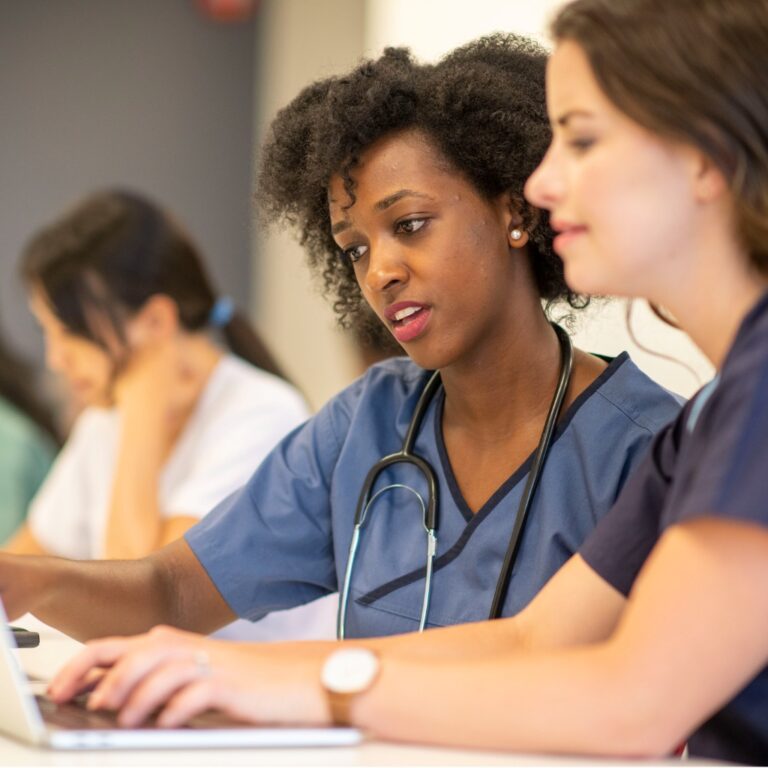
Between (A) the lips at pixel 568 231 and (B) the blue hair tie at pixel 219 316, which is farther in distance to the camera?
(B) the blue hair tie at pixel 219 316

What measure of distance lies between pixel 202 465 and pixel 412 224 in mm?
913

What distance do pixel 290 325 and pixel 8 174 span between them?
114cm

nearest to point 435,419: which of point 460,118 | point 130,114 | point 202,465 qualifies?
point 460,118

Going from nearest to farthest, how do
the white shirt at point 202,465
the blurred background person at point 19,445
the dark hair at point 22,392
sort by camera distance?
1. the white shirt at point 202,465
2. the blurred background person at point 19,445
3. the dark hair at point 22,392

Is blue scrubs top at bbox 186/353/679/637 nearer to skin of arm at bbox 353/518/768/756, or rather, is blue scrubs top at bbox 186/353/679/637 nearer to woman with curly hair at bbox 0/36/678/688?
woman with curly hair at bbox 0/36/678/688

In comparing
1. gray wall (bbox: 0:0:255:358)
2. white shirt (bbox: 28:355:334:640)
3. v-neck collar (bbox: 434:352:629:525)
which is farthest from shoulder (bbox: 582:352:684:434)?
gray wall (bbox: 0:0:255:358)

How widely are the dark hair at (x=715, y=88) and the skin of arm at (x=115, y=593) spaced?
753 mm

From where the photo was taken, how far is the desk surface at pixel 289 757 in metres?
A: 0.78

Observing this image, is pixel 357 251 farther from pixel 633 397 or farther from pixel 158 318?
pixel 158 318

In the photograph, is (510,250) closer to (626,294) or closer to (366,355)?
(626,294)

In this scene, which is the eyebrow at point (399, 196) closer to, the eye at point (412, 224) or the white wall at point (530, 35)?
the eye at point (412, 224)

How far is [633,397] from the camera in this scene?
51.1 inches

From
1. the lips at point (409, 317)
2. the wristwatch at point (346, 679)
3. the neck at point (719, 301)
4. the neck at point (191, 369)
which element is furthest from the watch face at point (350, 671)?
the neck at point (191, 369)

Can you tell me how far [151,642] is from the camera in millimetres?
874
